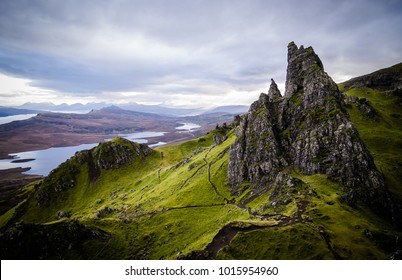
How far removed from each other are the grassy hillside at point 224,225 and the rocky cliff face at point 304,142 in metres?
5.29

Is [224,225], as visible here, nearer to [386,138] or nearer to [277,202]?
[277,202]

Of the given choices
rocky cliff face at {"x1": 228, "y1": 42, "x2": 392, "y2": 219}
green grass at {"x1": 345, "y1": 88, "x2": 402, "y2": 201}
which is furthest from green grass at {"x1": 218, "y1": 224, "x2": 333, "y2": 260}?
green grass at {"x1": 345, "y1": 88, "x2": 402, "y2": 201}

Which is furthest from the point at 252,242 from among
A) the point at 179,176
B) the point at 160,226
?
the point at 179,176

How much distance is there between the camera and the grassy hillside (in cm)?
5269

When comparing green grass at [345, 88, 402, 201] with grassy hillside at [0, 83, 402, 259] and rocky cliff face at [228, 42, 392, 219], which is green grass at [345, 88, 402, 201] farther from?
rocky cliff face at [228, 42, 392, 219]

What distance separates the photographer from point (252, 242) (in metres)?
54.8

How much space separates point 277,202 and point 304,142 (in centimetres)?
3291

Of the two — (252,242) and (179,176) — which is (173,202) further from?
(252,242)

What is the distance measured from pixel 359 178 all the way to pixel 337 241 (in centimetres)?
3300

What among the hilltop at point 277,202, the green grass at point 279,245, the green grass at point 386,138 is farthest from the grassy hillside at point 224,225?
the green grass at point 386,138

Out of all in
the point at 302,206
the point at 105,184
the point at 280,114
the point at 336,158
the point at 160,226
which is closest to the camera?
the point at 302,206

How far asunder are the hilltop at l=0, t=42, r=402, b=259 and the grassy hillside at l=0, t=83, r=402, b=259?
1.02ft

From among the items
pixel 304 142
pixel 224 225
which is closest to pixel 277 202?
pixel 224 225

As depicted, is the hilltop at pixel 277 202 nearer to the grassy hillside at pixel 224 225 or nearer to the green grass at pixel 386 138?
the grassy hillside at pixel 224 225
